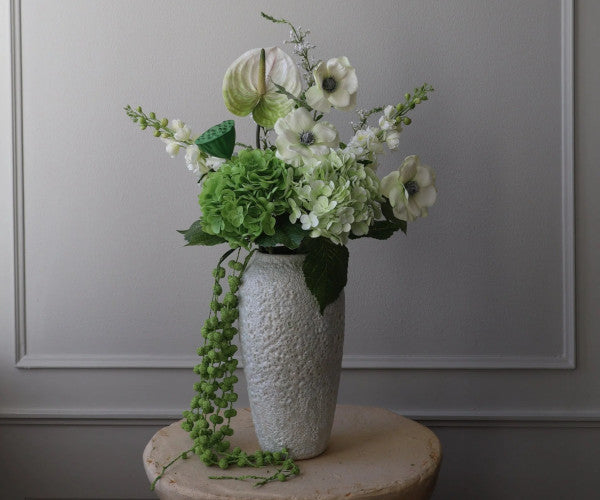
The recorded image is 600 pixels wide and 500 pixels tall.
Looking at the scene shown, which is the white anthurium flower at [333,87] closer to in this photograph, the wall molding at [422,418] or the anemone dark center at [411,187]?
the anemone dark center at [411,187]

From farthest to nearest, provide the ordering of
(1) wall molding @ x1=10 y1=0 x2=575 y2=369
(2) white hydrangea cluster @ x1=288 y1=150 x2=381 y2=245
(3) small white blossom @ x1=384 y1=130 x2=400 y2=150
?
1. (1) wall molding @ x1=10 y1=0 x2=575 y2=369
2. (3) small white blossom @ x1=384 y1=130 x2=400 y2=150
3. (2) white hydrangea cluster @ x1=288 y1=150 x2=381 y2=245

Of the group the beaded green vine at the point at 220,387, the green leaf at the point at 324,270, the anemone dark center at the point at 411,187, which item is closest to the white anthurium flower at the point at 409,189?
the anemone dark center at the point at 411,187

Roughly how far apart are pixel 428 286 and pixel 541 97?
53 centimetres

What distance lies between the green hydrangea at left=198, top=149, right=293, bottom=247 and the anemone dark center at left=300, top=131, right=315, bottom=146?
1.9 inches

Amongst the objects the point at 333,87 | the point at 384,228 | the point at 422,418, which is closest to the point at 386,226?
the point at 384,228

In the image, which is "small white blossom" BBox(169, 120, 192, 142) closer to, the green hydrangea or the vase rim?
the green hydrangea

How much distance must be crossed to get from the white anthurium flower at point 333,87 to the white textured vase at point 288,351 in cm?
25

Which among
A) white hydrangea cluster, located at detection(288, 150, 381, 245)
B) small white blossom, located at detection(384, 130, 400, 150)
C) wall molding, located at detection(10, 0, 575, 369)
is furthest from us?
wall molding, located at detection(10, 0, 575, 369)

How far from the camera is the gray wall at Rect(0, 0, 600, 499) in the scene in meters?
1.60

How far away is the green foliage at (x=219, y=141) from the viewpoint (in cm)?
106

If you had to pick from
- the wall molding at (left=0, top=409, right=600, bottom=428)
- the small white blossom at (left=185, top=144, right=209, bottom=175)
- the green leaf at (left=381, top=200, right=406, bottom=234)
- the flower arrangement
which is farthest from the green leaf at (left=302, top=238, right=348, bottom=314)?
the wall molding at (left=0, top=409, right=600, bottom=428)

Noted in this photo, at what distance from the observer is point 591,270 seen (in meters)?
1.62

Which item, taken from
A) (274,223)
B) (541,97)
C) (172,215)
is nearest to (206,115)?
(172,215)

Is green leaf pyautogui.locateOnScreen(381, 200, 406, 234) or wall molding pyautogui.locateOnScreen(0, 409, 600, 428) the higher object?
green leaf pyautogui.locateOnScreen(381, 200, 406, 234)
